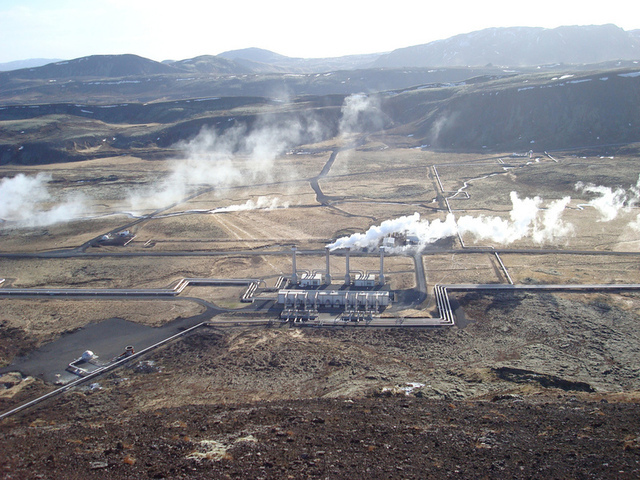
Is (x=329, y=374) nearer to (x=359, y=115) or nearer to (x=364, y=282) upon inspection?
(x=364, y=282)

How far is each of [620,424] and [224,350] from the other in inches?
1203

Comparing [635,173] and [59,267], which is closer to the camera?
[59,267]

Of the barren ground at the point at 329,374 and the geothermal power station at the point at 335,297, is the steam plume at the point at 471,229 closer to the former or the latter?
the barren ground at the point at 329,374

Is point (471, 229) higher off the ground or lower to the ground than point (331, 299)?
higher

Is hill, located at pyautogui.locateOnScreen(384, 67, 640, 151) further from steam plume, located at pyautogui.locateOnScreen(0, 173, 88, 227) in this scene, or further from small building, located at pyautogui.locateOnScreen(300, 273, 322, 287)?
steam plume, located at pyautogui.locateOnScreen(0, 173, 88, 227)

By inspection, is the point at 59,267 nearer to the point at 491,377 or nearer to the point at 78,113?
the point at 491,377

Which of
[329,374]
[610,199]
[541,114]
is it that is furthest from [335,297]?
[541,114]

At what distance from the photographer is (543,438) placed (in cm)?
2723

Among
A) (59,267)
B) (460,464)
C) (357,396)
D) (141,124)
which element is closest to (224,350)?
(357,396)

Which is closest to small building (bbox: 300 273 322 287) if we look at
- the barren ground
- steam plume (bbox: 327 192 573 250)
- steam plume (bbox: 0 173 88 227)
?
the barren ground

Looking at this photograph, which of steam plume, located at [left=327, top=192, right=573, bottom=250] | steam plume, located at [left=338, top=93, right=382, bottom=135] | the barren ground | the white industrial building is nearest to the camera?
the barren ground

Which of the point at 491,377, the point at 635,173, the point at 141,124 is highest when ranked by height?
the point at 141,124

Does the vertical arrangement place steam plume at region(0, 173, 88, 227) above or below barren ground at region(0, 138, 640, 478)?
above

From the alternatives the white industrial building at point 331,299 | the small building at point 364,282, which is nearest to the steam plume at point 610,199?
the small building at point 364,282
